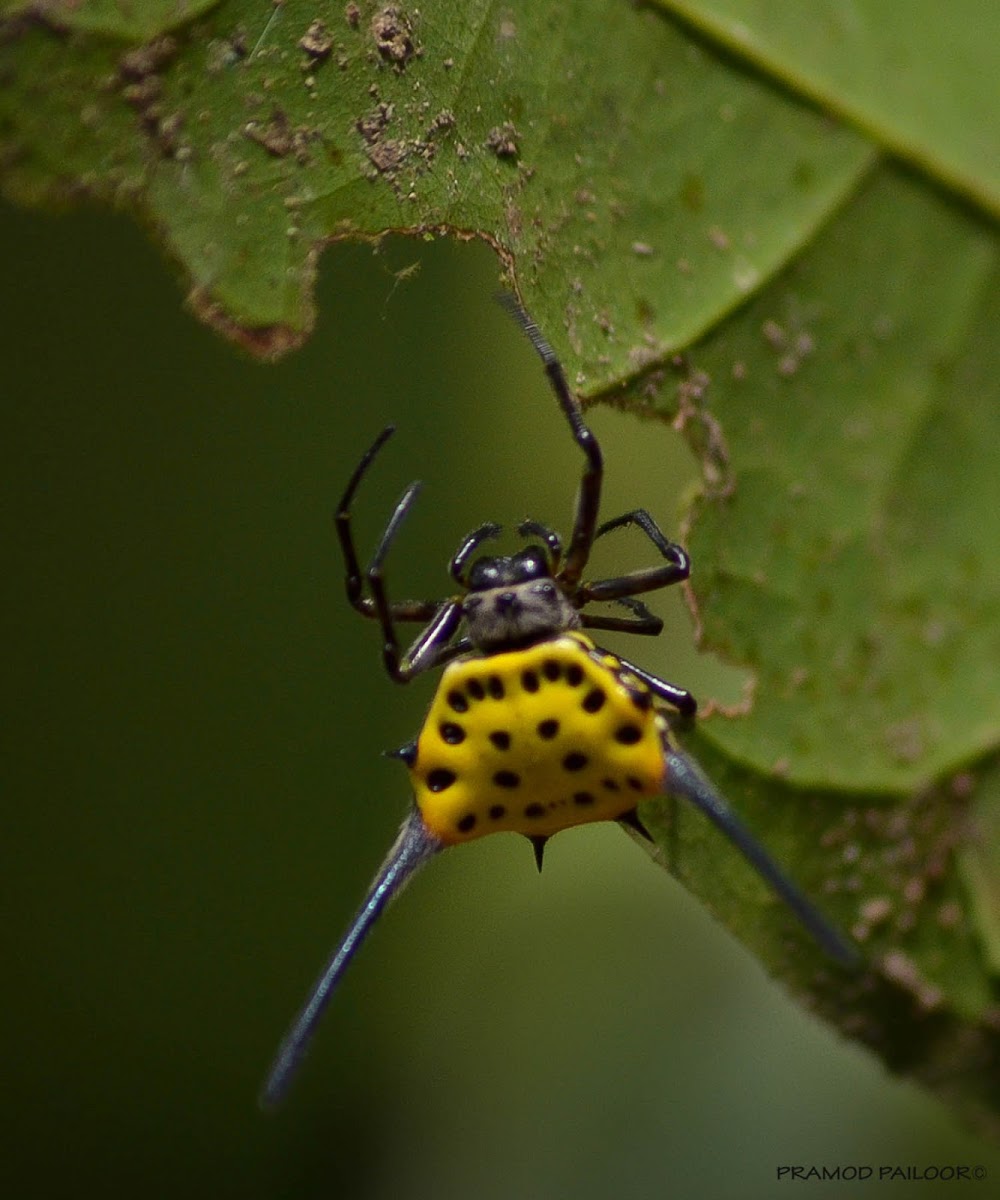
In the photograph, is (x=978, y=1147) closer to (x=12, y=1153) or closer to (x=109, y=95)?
(x=12, y=1153)

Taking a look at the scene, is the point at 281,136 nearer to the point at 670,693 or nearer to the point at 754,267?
the point at 754,267

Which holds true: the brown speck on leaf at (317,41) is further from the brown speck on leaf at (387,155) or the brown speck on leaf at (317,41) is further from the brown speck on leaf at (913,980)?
the brown speck on leaf at (913,980)

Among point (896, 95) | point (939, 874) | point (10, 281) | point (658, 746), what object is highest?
point (10, 281)

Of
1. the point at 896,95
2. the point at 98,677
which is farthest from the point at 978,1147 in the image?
the point at 896,95

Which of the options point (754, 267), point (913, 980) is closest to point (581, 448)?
point (754, 267)

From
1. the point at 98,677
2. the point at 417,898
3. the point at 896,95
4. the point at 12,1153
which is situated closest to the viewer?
the point at 896,95

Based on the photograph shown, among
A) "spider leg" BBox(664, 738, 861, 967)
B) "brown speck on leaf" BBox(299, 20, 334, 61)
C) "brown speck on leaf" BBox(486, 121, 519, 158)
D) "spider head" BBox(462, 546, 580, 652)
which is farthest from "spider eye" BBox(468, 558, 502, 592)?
"brown speck on leaf" BBox(299, 20, 334, 61)
